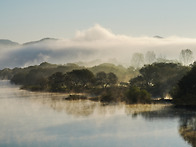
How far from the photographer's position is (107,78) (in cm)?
13800

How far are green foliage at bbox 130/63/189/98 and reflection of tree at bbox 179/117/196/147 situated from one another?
48.9 m

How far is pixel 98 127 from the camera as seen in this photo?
52938mm

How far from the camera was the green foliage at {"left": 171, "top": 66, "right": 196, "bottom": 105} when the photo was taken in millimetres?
78625

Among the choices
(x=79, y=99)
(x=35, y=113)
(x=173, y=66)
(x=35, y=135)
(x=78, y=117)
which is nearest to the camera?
(x=35, y=135)

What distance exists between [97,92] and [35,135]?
245 feet

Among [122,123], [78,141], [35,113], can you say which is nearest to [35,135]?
[78,141]

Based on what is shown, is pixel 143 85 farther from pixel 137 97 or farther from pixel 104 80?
pixel 137 97

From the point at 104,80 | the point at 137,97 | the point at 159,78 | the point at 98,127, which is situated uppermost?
the point at 159,78

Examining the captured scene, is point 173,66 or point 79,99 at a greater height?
point 173,66

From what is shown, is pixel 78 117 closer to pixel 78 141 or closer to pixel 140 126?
pixel 140 126

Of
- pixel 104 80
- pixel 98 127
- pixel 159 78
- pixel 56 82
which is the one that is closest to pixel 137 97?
pixel 98 127

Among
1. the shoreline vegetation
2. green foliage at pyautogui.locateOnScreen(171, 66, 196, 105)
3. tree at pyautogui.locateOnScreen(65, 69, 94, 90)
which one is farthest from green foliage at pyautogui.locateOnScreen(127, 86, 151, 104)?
tree at pyautogui.locateOnScreen(65, 69, 94, 90)

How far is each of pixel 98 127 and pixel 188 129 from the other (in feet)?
46.0

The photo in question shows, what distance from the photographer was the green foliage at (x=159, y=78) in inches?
4274
